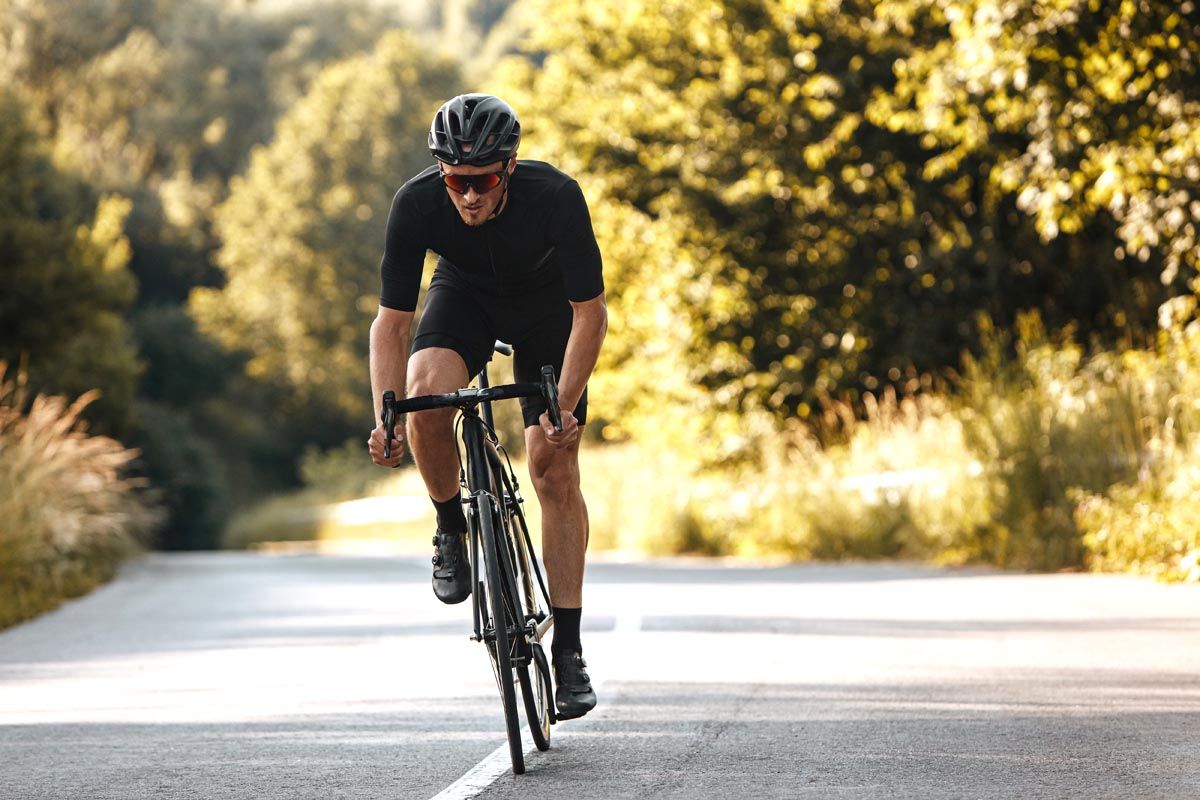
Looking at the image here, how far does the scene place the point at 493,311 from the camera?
6910 mm

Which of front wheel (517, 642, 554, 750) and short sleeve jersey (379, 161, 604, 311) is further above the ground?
short sleeve jersey (379, 161, 604, 311)

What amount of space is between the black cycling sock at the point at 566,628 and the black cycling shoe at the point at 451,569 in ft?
1.16

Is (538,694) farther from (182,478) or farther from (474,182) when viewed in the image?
(182,478)

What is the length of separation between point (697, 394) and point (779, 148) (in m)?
3.41

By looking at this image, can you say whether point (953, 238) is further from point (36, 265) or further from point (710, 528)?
point (36, 265)

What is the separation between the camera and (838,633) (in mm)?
10742

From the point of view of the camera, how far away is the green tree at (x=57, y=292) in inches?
1059

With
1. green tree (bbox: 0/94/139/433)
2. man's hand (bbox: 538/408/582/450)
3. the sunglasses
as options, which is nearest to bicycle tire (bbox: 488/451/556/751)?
man's hand (bbox: 538/408/582/450)

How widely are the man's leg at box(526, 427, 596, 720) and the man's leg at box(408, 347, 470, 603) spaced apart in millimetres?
269

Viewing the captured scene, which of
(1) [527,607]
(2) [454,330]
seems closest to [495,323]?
(2) [454,330]

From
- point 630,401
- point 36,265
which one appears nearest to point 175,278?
point 630,401

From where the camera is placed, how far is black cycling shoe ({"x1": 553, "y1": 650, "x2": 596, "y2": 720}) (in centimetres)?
680

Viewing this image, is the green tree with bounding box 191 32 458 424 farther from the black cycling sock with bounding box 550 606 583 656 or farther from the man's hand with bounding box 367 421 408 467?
the man's hand with bounding box 367 421 408 467

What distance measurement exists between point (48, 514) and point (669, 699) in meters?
9.72
